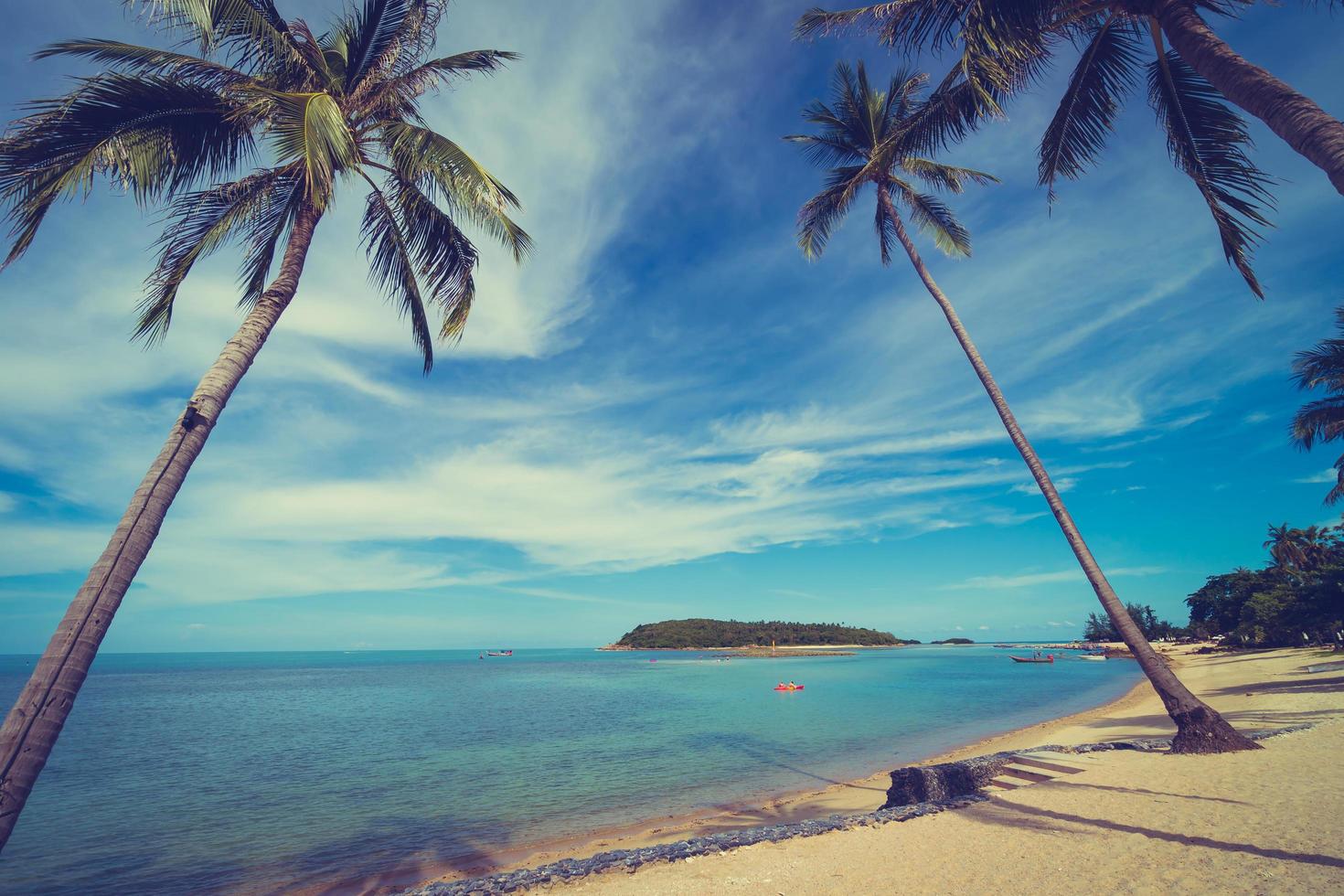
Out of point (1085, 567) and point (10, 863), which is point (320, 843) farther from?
point (1085, 567)

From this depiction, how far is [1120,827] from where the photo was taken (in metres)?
7.69

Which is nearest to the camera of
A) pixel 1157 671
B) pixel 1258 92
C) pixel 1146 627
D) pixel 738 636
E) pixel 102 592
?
pixel 102 592

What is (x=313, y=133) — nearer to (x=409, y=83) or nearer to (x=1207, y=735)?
(x=409, y=83)

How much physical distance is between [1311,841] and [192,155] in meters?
15.0

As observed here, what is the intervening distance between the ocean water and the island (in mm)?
133033

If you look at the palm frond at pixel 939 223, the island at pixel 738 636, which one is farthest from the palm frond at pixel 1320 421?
the island at pixel 738 636

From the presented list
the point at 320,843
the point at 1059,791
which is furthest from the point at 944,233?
the point at 320,843

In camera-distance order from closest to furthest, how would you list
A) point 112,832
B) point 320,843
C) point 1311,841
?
point 1311,841
point 320,843
point 112,832

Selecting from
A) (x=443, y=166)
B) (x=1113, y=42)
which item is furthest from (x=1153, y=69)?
(x=443, y=166)

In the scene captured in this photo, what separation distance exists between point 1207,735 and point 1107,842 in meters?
6.20

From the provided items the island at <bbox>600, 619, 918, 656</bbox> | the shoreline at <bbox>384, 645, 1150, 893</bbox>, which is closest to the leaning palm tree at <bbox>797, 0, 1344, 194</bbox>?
the shoreline at <bbox>384, 645, 1150, 893</bbox>

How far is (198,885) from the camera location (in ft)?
34.0

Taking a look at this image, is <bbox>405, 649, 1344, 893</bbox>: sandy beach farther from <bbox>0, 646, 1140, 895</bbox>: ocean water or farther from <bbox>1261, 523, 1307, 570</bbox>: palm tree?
<bbox>1261, 523, 1307, 570</bbox>: palm tree

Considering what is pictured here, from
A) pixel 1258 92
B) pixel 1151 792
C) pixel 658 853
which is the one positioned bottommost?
pixel 658 853
